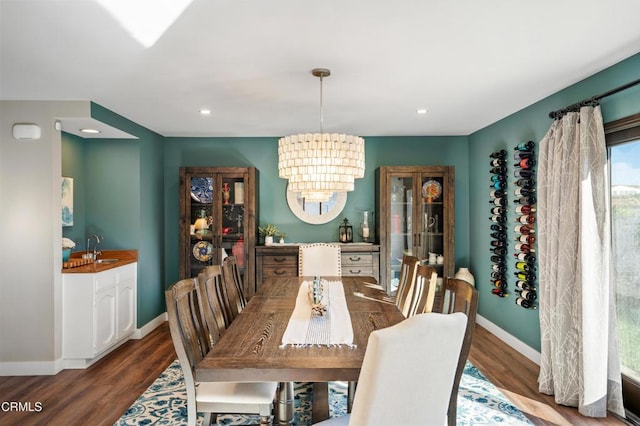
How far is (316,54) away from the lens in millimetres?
2600

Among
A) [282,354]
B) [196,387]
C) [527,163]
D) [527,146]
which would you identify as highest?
[527,146]

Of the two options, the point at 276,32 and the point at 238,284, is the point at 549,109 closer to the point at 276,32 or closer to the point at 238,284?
the point at 276,32

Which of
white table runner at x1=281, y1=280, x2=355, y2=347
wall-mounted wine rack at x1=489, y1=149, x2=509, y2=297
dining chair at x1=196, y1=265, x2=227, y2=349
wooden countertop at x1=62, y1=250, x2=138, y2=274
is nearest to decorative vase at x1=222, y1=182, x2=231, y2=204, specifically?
wooden countertop at x1=62, y1=250, x2=138, y2=274

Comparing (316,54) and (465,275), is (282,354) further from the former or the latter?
(465,275)

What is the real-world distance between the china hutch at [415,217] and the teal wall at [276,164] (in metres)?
0.43

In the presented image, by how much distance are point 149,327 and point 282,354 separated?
143 inches

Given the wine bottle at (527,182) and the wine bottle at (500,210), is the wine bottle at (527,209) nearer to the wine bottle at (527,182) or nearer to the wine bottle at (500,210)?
the wine bottle at (527,182)

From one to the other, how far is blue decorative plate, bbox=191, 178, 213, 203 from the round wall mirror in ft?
3.31

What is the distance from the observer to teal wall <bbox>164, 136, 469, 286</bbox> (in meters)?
5.48

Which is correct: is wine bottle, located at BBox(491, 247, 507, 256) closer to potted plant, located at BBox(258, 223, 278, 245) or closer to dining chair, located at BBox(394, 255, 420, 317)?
dining chair, located at BBox(394, 255, 420, 317)

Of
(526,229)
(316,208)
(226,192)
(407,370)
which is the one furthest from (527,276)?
(226,192)

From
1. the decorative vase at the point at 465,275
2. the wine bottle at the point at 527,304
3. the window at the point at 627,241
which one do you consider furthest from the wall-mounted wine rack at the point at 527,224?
the decorative vase at the point at 465,275

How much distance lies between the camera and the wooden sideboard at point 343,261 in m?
4.98

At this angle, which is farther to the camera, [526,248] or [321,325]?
[526,248]
